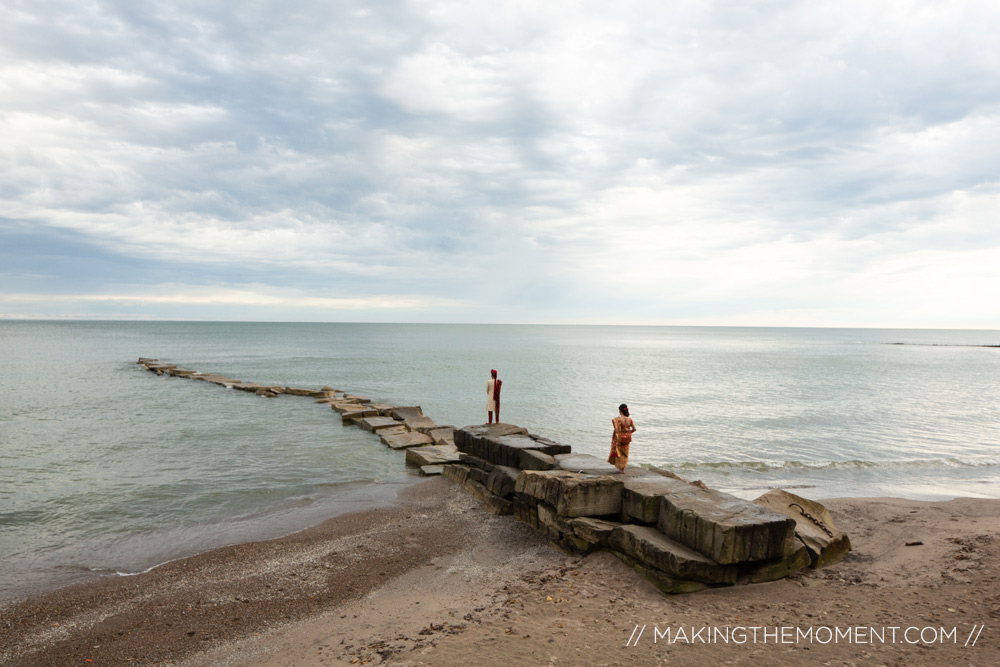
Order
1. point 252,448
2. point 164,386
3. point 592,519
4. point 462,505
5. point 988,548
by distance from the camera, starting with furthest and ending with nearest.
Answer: point 164,386, point 252,448, point 462,505, point 592,519, point 988,548

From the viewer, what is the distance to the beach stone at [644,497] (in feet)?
27.6

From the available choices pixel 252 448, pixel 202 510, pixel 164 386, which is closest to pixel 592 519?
pixel 202 510

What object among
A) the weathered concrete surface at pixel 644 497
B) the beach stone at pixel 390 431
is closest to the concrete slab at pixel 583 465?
the weathered concrete surface at pixel 644 497

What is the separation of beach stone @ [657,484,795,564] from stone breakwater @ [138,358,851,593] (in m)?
0.01

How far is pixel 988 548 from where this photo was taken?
827cm

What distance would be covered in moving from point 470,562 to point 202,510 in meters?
6.57

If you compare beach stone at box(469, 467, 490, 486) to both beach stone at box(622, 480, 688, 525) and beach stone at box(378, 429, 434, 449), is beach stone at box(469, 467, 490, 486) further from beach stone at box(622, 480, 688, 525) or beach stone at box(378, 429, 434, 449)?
beach stone at box(378, 429, 434, 449)

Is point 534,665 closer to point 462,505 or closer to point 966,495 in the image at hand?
point 462,505

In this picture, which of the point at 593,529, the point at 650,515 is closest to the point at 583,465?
the point at 593,529

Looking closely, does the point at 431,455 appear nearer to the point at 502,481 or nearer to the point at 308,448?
the point at 308,448

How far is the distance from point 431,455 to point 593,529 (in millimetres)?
8286

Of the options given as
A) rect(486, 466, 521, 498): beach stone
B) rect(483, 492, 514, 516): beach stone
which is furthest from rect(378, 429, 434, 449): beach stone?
rect(483, 492, 514, 516): beach stone

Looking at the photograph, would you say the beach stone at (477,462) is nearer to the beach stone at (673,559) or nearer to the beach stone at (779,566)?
the beach stone at (673,559)

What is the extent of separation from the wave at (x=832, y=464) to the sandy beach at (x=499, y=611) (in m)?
6.76
